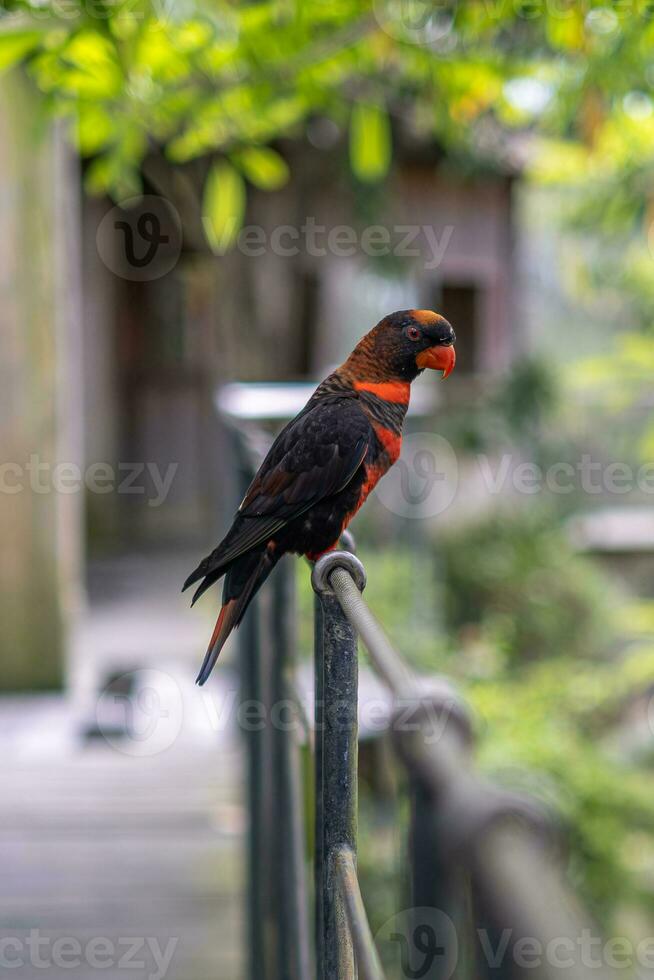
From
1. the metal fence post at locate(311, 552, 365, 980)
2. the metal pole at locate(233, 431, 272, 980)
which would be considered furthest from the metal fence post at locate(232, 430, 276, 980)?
the metal fence post at locate(311, 552, 365, 980)

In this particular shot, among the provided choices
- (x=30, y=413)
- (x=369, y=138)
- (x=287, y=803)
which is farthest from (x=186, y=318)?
(x=287, y=803)

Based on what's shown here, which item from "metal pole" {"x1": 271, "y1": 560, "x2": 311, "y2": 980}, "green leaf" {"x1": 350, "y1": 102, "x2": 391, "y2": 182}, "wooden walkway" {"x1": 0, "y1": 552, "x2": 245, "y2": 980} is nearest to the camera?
"metal pole" {"x1": 271, "y1": 560, "x2": 311, "y2": 980}

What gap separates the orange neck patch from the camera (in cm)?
106

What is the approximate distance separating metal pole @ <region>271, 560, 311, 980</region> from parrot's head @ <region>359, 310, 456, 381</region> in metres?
0.65

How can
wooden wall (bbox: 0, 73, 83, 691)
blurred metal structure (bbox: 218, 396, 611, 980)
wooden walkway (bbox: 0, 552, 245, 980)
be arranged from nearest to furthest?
blurred metal structure (bbox: 218, 396, 611, 980)
wooden walkway (bbox: 0, 552, 245, 980)
wooden wall (bbox: 0, 73, 83, 691)

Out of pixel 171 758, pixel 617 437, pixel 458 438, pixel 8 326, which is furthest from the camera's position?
pixel 617 437

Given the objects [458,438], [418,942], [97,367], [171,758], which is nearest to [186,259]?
[97,367]

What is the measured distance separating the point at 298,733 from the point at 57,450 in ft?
10.8

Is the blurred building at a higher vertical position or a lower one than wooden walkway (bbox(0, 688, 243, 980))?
higher

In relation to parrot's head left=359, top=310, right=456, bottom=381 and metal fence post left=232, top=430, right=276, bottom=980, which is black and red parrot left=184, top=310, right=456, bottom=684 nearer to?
parrot's head left=359, top=310, right=456, bottom=381

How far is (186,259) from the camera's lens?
8.68 metres

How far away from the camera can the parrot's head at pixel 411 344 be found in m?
0.97

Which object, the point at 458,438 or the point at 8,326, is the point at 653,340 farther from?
the point at 8,326

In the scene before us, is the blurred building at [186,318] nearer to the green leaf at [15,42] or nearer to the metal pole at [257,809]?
the metal pole at [257,809]
